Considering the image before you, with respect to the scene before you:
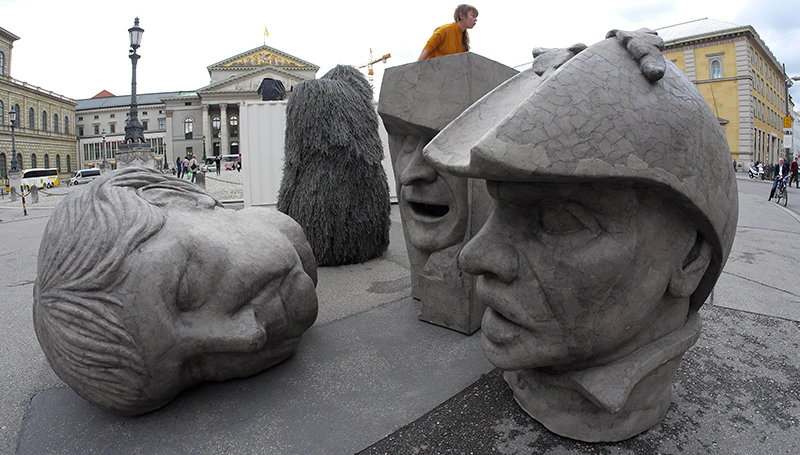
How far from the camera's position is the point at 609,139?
4.28 ft

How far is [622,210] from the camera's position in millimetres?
1474

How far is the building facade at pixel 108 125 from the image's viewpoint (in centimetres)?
6012

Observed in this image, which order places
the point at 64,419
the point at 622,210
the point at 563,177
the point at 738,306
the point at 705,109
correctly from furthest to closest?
the point at 738,306, the point at 64,419, the point at 705,109, the point at 622,210, the point at 563,177

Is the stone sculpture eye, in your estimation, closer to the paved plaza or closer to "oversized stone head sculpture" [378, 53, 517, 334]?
the paved plaza

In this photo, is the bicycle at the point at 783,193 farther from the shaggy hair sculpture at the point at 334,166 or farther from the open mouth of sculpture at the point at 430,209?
the open mouth of sculpture at the point at 430,209

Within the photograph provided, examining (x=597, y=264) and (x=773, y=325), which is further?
(x=773, y=325)

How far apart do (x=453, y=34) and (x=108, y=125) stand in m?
73.4

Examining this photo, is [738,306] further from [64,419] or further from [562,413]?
[64,419]

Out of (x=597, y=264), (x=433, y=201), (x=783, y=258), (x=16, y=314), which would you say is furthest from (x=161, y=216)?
(x=783, y=258)

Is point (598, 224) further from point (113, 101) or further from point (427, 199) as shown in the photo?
point (113, 101)

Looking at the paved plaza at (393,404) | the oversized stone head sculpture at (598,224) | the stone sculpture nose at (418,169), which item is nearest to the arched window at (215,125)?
the paved plaza at (393,404)

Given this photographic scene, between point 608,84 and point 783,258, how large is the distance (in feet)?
15.8

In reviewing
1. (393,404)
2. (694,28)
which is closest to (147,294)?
(393,404)

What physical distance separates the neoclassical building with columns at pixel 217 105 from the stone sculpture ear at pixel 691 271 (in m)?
58.1
